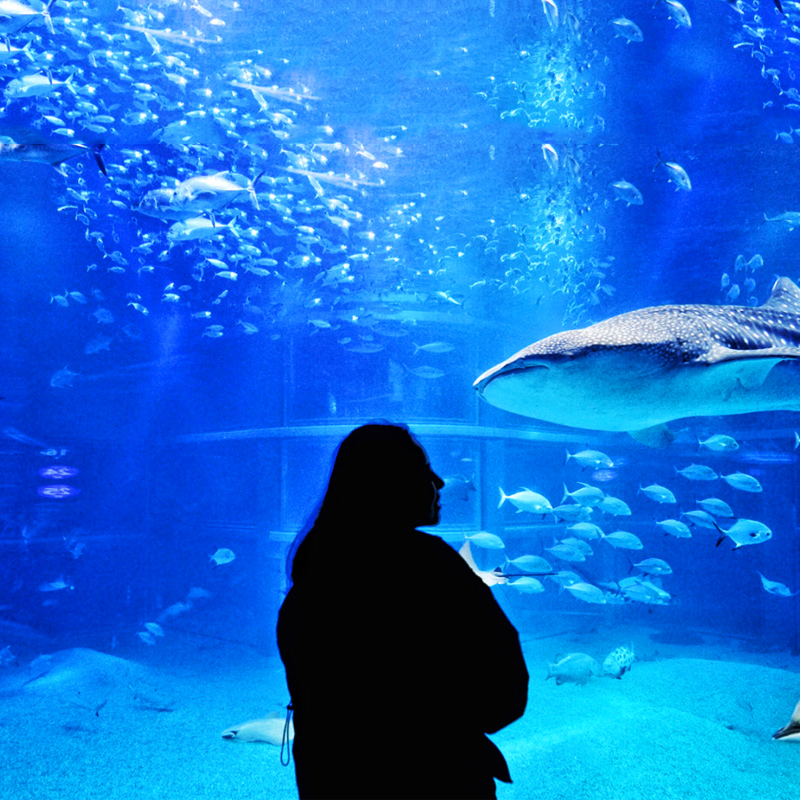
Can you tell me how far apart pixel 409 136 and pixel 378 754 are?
478 inches

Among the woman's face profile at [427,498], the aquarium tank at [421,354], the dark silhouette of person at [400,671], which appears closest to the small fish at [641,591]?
the aquarium tank at [421,354]

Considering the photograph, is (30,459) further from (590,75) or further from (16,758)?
(590,75)

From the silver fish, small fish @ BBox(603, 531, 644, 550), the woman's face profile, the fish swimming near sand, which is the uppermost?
the silver fish

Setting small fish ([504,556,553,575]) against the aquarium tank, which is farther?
small fish ([504,556,553,575])

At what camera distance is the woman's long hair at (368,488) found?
4.13 ft

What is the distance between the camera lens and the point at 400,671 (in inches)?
46.6

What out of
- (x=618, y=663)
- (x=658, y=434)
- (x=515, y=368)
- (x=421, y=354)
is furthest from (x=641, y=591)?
(x=421, y=354)

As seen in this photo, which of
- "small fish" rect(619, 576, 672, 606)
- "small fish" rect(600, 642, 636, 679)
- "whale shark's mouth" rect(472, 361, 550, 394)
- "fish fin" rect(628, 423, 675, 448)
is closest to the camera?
"whale shark's mouth" rect(472, 361, 550, 394)

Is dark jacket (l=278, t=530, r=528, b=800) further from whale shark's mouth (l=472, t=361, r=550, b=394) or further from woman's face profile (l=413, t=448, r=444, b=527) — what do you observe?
whale shark's mouth (l=472, t=361, r=550, b=394)

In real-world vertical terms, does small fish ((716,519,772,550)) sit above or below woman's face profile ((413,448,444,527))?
below

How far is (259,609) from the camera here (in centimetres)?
1452

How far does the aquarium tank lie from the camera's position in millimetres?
4492

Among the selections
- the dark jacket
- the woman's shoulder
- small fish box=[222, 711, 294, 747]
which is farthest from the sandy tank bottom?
small fish box=[222, 711, 294, 747]

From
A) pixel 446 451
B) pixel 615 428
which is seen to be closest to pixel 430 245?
pixel 446 451
